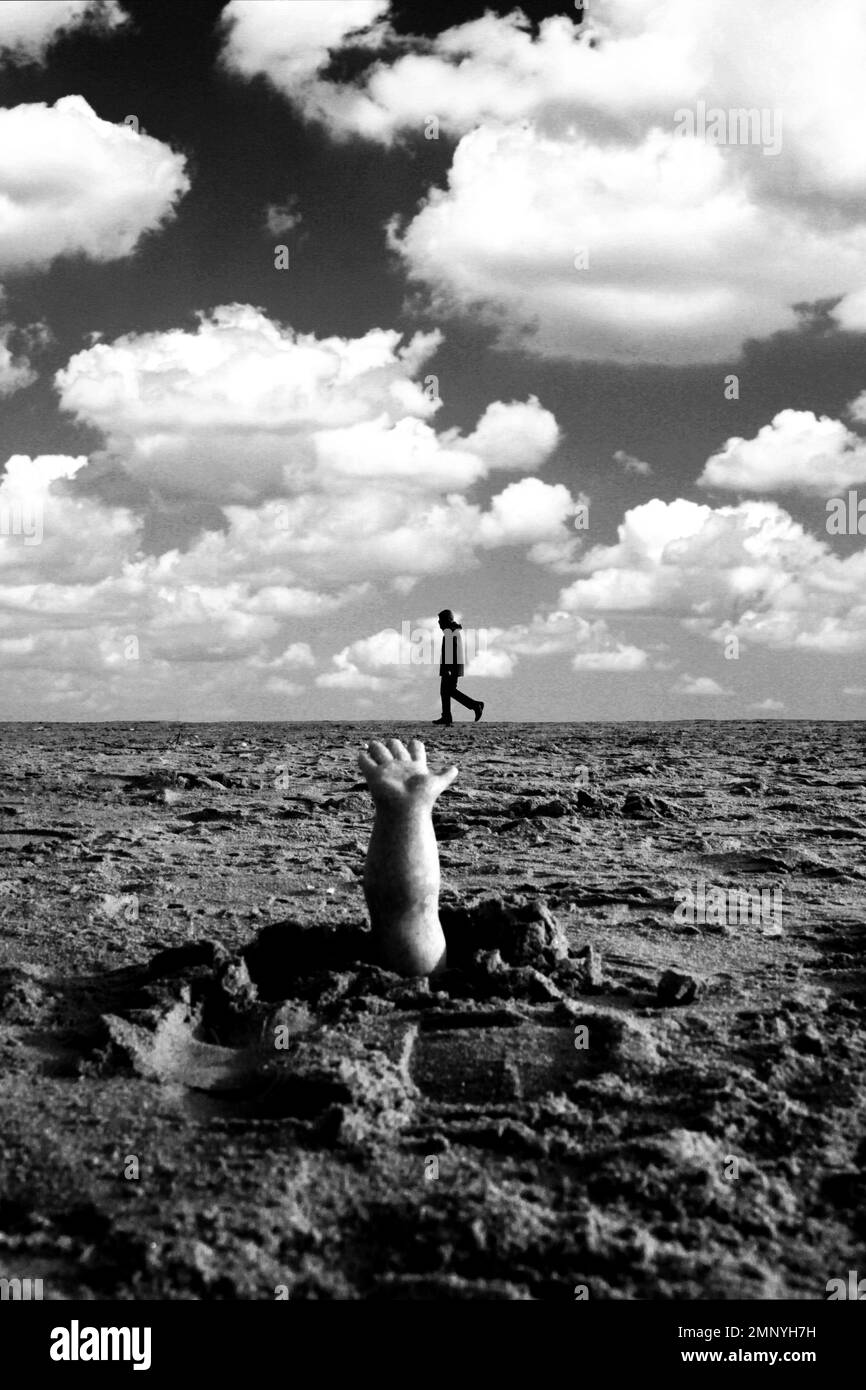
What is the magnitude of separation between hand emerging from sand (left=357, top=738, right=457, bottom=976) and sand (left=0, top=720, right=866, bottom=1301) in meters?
0.14

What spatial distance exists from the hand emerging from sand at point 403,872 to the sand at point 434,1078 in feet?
0.45

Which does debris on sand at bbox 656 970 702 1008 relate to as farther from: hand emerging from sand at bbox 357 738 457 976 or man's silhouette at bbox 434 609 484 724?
man's silhouette at bbox 434 609 484 724

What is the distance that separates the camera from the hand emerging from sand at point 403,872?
4477 mm

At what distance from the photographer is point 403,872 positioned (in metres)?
4.46

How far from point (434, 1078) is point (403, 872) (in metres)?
0.93

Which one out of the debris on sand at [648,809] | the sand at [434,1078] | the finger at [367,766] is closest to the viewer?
the sand at [434,1078]

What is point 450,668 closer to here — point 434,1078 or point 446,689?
point 446,689

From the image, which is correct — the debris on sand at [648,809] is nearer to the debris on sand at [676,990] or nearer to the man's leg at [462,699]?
the debris on sand at [676,990]

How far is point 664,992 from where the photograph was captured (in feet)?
14.5

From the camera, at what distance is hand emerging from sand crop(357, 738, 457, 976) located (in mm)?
4477

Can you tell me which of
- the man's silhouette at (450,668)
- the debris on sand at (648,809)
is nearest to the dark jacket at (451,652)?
the man's silhouette at (450,668)

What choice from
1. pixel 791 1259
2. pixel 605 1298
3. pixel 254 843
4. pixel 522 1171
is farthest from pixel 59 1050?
pixel 254 843

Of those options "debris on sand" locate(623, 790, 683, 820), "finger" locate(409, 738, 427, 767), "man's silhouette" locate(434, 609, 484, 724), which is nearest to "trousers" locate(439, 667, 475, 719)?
"man's silhouette" locate(434, 609, 484, 724)
